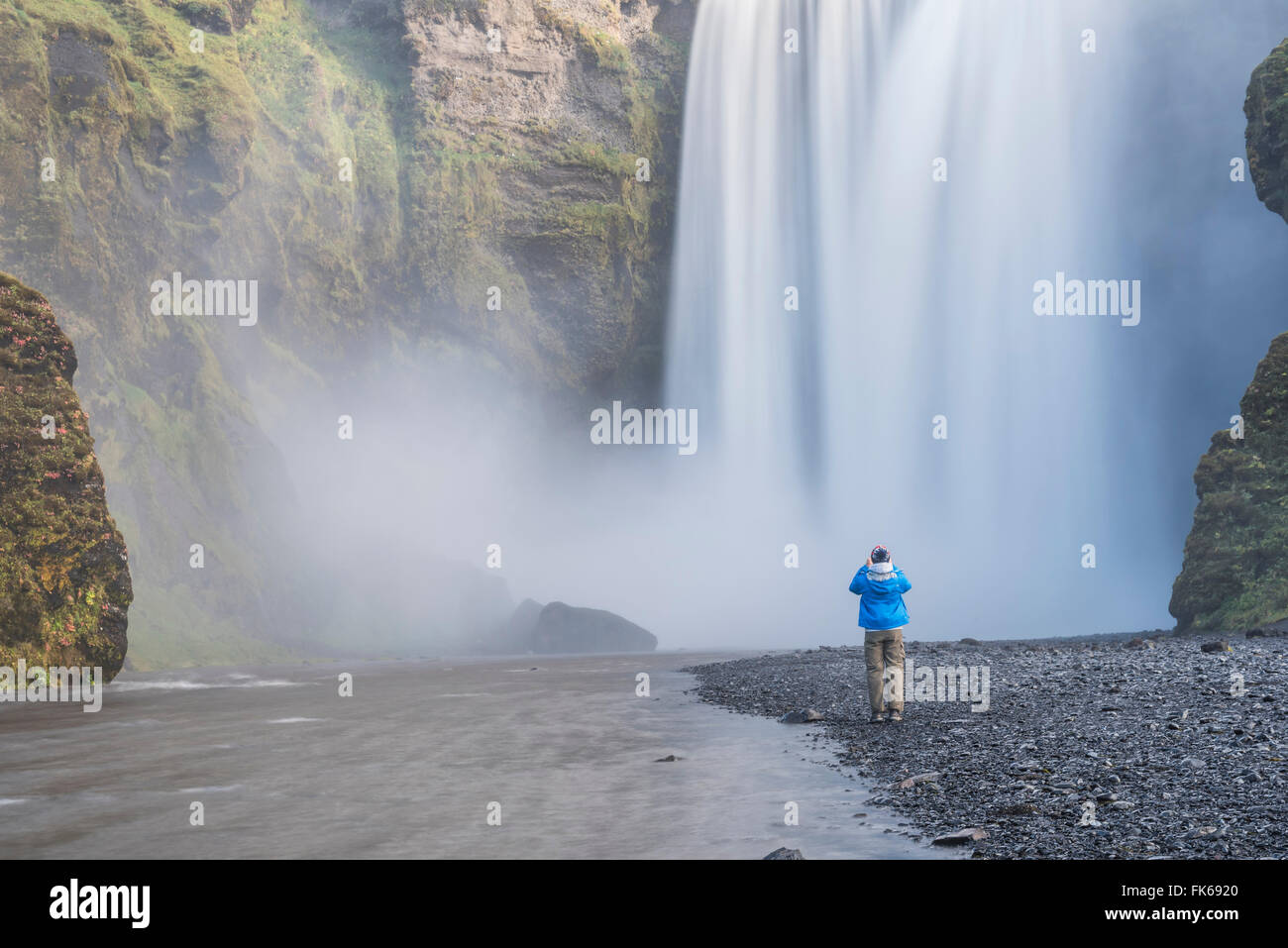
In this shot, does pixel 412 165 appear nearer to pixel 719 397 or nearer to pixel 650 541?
pixel 719 397

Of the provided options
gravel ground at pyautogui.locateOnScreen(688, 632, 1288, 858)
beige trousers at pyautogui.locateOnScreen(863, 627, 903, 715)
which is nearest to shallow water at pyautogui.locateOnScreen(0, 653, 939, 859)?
gravel ground at pyautogui.locateOnScreen(688, 632, 1288, 858)

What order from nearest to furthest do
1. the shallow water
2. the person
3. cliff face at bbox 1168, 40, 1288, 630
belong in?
the shallow water
the person
cliff face at bbox 1168, 40, 1288, 630

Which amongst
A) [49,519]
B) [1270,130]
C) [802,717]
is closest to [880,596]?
[802,717]

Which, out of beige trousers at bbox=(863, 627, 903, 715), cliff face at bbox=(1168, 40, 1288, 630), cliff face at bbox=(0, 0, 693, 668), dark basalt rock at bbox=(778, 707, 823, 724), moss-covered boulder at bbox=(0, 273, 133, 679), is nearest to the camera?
beige trousers at bbox=(863, 627, 903, 715)

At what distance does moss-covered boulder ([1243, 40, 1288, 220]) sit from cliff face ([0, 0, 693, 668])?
120 ft

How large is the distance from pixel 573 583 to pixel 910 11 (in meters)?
39.8

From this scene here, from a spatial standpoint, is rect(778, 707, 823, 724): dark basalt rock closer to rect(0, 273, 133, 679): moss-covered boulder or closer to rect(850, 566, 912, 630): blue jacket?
rect(850, 566, 912, 630): blue jacket

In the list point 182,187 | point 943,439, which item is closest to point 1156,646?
point 943,439

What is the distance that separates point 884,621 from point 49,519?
70.4 ft

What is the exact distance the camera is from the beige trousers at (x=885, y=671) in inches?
581

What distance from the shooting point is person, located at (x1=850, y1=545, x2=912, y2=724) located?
48.0 feet

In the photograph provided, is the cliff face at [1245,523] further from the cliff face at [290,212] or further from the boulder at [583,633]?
the cliff face at [290,212]

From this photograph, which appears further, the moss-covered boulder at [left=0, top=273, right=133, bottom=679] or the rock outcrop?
the rock outcrop

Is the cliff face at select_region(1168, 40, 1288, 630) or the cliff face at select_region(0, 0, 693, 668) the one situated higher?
the cliff face at select_region(0, 0, 693, 668)
